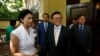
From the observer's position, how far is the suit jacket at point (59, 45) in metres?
4.87

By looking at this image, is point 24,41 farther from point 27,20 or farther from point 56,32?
point 56,32

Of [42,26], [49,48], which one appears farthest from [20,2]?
[49,48]

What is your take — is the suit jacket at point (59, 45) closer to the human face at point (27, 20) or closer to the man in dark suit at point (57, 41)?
the man in dark suit at point (57, 41)

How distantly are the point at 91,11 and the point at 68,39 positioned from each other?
11.4 ft

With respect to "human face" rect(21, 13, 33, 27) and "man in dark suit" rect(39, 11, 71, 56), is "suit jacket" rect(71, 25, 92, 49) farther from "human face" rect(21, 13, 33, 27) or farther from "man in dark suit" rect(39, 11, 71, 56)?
"human face" rect(21, 13, 33, 27)

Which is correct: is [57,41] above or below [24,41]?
below

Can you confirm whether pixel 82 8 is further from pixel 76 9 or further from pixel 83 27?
pixel 83 27

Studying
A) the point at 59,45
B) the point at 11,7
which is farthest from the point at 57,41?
the point at 11,7

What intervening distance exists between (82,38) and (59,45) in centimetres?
152

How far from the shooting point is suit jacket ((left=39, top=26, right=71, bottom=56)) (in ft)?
16.0

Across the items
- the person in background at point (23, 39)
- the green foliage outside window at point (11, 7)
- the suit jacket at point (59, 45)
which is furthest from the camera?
the green foliage outside window at point (11, 7)

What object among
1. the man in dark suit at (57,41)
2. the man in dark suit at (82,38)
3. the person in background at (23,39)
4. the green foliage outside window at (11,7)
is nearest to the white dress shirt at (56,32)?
the man in dark suit at (57,41)

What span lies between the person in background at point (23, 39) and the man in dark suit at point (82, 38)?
8.80 feet

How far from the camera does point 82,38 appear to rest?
628 centimetres
